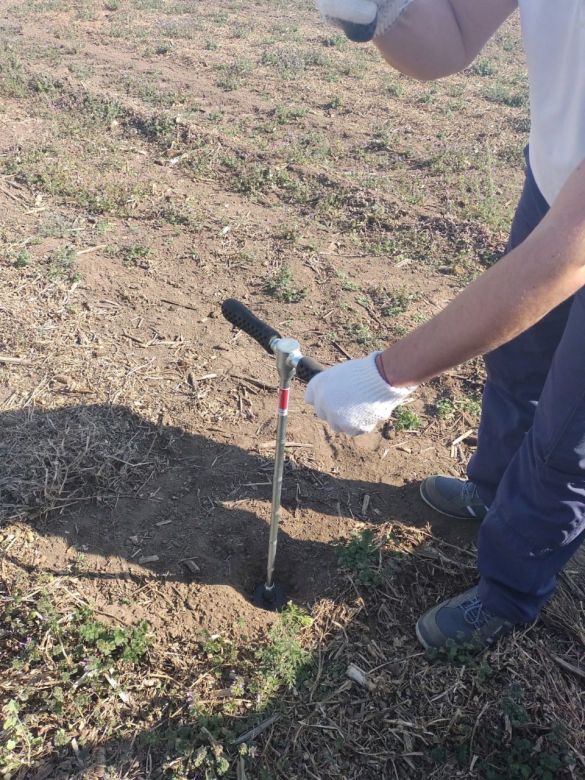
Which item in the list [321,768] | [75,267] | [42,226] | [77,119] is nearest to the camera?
[321,768]

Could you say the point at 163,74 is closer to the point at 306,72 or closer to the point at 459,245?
the point at 306,72

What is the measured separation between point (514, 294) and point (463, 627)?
4.82ft

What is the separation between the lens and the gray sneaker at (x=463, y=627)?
2.52 m

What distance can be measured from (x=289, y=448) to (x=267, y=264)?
1668 millimetres

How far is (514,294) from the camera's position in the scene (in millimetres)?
1578

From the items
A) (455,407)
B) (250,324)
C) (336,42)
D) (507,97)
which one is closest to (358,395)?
(250,324)

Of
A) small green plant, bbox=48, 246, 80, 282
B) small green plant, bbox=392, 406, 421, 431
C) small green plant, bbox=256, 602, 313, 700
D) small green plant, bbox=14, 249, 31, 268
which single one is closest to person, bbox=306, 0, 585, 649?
small green plant, bbox=256, 602, 313, 700

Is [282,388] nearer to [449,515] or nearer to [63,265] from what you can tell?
[449,515]

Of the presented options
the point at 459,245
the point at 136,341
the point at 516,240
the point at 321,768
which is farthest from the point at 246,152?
the point at 321,768

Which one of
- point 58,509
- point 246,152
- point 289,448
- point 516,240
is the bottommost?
point 58,509

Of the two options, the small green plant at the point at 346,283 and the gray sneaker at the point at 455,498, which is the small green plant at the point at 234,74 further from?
the gray sneaker at the point at 455,498

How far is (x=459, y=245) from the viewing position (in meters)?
4.86

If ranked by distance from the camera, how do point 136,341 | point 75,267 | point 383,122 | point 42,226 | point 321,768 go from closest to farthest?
point 321,768
point 136,341
point 75,267
point 42,226
point 383,122

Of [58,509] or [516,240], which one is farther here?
[58,509]
